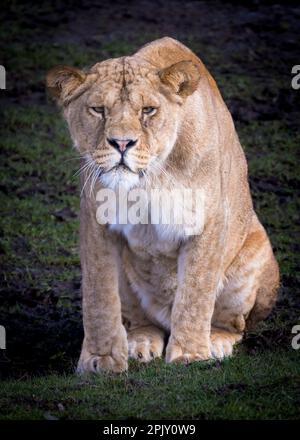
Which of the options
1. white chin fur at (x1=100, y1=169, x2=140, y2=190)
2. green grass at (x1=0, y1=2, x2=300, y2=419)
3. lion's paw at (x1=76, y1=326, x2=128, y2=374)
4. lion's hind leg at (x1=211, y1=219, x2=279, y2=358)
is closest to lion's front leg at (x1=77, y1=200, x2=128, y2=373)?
lion's paw at (x1=76, y1=326, x2=128, y2=374)

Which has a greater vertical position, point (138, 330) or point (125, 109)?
point (125, 109)

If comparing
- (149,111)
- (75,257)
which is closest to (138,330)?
(149,111)

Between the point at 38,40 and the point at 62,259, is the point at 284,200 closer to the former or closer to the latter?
the point at 62,259

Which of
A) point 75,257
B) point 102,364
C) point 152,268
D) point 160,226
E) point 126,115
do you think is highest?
point 126,115

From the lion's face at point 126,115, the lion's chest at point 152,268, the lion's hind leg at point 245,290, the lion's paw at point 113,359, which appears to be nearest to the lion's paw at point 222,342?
the lion's hind leg at point 245,290

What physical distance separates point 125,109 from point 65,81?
51 cm

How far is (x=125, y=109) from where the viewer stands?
5.75 m

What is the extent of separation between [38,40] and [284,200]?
5.03 metres

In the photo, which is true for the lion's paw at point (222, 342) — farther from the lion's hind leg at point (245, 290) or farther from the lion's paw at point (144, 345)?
the lion's paw at point (144, 345)

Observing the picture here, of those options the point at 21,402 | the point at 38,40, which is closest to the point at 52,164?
the point at 38,40

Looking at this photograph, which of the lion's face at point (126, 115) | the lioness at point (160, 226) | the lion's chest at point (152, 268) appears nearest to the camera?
the lion's face at point (126, 115)

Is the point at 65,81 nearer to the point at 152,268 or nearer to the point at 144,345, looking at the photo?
the point at 152,268

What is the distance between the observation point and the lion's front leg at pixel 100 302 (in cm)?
630

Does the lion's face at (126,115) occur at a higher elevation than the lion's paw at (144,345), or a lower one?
higher
